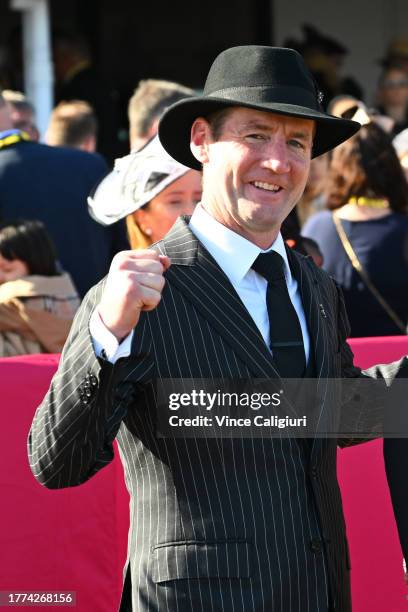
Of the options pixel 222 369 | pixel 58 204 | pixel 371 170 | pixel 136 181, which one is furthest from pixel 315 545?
pixel 58 204

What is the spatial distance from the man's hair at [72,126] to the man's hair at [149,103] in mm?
1045

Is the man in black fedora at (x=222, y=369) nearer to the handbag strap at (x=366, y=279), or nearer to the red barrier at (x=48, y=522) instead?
the red barrier at (x=48, y=522)

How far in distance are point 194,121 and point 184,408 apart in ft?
2.16

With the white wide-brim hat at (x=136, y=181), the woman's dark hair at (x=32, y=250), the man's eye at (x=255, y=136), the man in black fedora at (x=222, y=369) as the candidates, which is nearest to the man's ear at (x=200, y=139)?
the man in black fedora at (x=222, y=369)

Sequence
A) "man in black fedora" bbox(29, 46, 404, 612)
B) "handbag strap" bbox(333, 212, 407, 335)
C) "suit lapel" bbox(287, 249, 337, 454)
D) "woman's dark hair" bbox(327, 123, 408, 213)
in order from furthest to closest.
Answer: "woman's dark hair" bbox(327, 123, 408, 213) → "handbag strap" bbox(333, 212, 407, 335) → "suit lapel" bbox(287, 249, 337, 454) → "man in black fedora" bbox(29, 46, 404, 612)

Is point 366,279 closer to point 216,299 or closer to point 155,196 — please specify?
point 155,196

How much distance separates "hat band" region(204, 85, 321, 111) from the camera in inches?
95.4

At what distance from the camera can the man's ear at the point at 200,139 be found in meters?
2.53

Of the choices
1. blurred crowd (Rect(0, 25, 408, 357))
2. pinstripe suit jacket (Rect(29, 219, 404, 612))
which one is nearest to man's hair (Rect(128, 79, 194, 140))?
blurred crowd (Rect(0, 25, 408, 357))

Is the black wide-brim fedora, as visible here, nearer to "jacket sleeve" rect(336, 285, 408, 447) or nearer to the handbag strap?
"jacket sleeve" rect(336, 285, 408, 447)

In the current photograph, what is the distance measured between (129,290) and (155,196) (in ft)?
6.97

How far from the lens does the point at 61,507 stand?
3.48m

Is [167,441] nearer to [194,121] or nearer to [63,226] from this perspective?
[194,121]

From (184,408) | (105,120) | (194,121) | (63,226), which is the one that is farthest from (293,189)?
(105,120)
